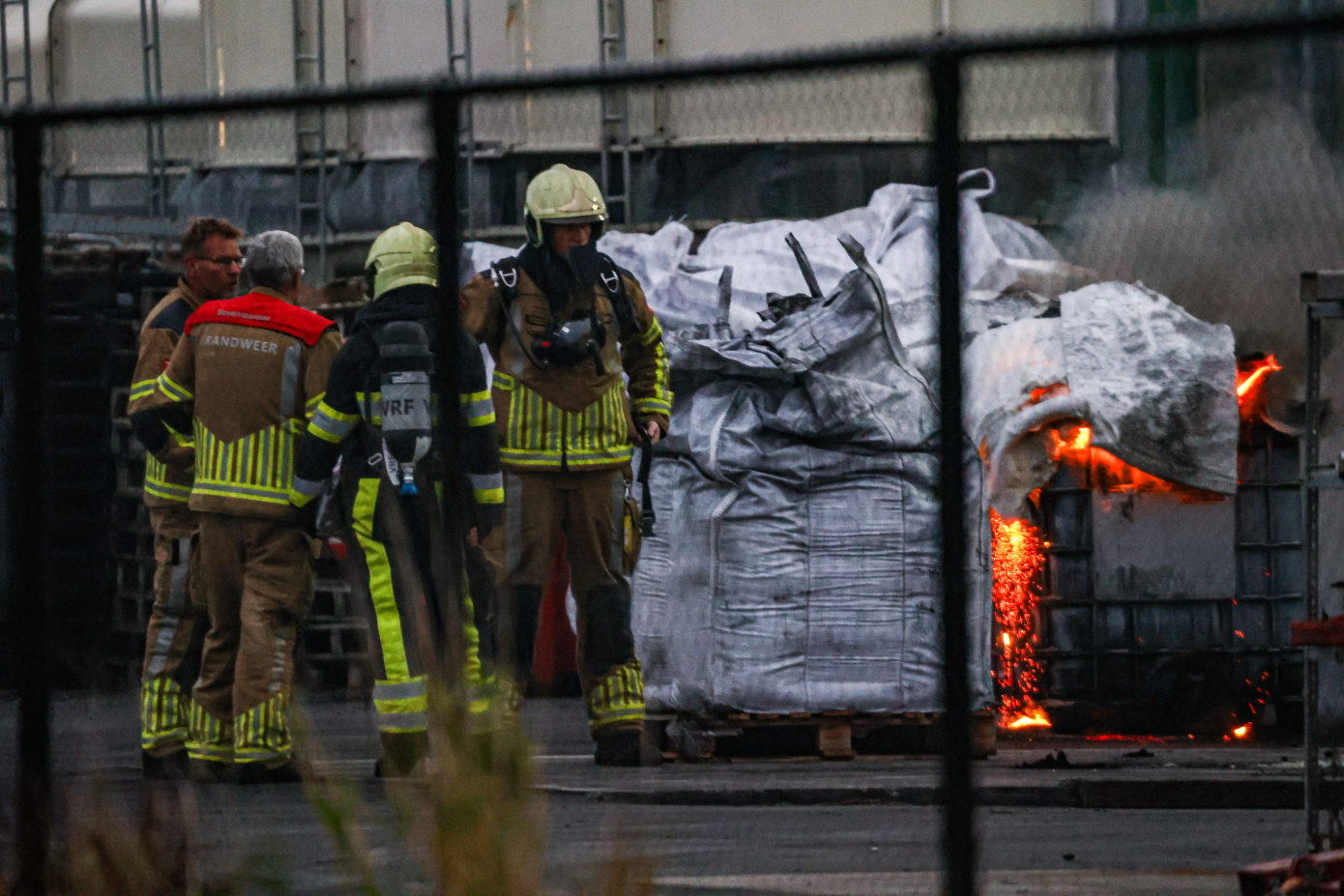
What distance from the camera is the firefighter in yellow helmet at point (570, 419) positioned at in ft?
20.9

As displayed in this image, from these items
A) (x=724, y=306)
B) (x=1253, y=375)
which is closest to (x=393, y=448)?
(x=724, y=306)

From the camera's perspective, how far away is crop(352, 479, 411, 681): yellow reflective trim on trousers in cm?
618

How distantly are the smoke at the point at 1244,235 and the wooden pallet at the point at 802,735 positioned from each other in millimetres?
1739

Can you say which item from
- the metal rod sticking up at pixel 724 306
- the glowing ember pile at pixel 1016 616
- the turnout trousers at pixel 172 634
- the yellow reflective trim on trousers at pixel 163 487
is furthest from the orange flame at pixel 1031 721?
the yellow reflective trim on trousers at pixel 163 487

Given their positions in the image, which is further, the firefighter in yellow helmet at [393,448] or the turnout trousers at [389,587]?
the turnout trousers at [389,587]

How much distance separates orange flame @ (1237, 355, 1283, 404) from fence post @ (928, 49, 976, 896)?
11.6ft

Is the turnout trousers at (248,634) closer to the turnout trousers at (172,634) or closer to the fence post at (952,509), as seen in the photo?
the turnout trousers at (172,634)

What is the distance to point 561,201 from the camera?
21.0ft

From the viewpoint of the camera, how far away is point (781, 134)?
9852 mm

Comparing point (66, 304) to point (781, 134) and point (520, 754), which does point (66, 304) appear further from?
point (520, 754)

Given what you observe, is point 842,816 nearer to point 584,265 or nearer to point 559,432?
point 559,432

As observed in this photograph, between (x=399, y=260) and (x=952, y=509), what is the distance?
3120 millimetres

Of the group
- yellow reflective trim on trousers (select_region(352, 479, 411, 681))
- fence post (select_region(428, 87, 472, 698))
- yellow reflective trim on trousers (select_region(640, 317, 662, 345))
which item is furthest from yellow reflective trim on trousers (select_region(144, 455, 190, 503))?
fence post (select_region(428, 87, 472, 698))

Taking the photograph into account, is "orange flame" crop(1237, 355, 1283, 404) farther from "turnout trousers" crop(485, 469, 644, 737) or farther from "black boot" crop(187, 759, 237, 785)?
"black boot" crop(187, 759, 237, 785)
